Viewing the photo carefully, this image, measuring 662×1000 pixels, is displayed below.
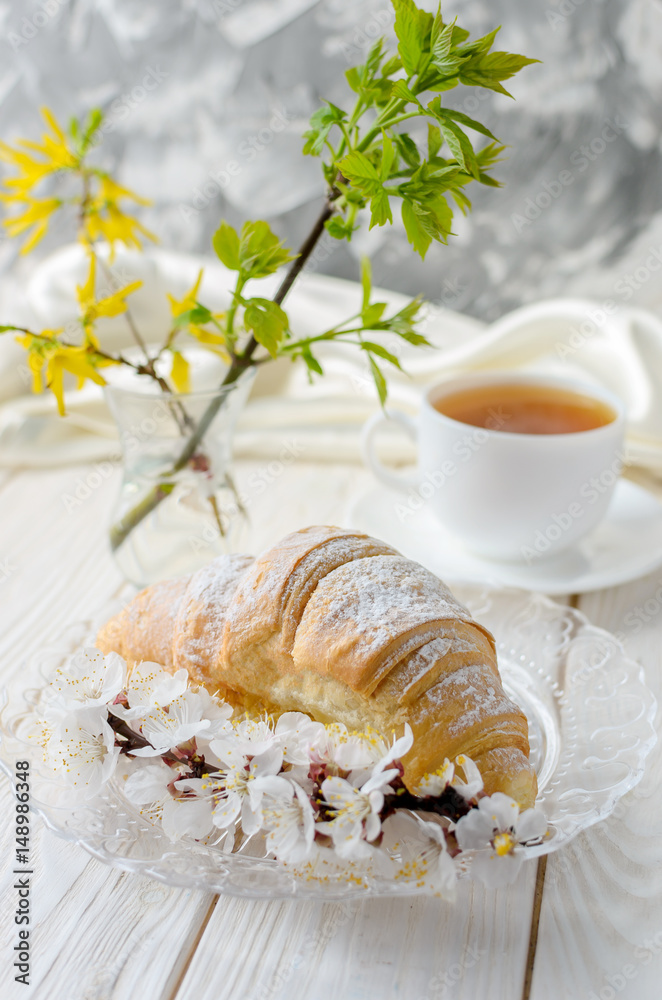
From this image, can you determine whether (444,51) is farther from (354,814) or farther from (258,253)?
(354,814)

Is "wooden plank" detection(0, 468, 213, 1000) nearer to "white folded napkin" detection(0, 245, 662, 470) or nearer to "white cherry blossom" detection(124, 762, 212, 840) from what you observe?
"white cherry blossom" detection(124, 762, 212, 840)

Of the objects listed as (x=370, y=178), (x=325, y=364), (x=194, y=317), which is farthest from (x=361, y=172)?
(x=325, y=364)

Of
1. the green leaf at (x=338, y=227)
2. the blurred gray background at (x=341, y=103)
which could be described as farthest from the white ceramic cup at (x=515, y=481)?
the blurred gray background at (x=341, y=103)

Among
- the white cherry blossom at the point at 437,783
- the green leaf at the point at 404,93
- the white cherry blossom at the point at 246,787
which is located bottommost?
the white cherry blossom at the point at 246,787

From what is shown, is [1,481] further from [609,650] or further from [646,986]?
[646,986]

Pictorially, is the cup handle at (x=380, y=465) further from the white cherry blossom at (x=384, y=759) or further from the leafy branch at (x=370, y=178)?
the white cherry blossom at (x=384, y=759)

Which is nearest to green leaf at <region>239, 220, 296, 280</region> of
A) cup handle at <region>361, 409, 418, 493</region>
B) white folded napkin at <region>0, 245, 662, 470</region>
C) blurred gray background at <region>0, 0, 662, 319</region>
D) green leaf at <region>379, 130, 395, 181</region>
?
green leaf at <region>379, 130, 395, 181</region>
